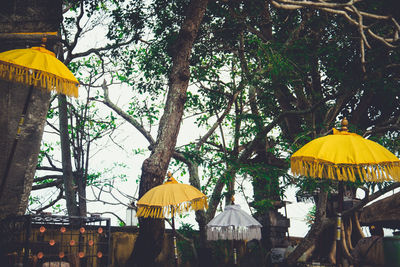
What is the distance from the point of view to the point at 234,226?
24.7ft

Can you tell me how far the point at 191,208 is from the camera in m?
5.53

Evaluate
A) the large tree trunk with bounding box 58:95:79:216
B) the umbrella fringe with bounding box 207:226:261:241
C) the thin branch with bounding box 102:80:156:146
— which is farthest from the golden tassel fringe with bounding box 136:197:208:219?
the large tree trunk with bounding box 58:95:79:216

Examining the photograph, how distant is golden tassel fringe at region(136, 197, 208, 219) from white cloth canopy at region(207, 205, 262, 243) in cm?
170

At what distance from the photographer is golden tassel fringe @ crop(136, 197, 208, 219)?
17.0 feet

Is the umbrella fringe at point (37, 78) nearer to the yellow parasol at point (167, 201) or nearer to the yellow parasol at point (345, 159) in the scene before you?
the yellow parasol at point (167, 201)

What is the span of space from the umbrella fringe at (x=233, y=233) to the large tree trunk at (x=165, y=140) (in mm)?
1989

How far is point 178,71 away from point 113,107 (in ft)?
14.4

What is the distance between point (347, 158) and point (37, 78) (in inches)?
144

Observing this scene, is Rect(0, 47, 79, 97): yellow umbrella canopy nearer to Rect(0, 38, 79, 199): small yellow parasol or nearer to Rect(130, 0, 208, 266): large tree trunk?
Rect(0, 38, 79, 199): small yellow parasol

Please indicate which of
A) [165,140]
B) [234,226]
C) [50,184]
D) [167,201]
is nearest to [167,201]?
[167,201]

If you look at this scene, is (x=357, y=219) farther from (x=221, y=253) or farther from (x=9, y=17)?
(x=9, y=17)

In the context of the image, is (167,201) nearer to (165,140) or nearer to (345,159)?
(165,140)

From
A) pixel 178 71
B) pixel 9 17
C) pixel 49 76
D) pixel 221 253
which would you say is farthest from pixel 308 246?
pixel 9 17

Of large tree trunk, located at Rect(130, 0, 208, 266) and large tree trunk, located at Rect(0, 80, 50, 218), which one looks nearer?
→ large tree trunk, located at Rect(0, 80, 50, 218)
